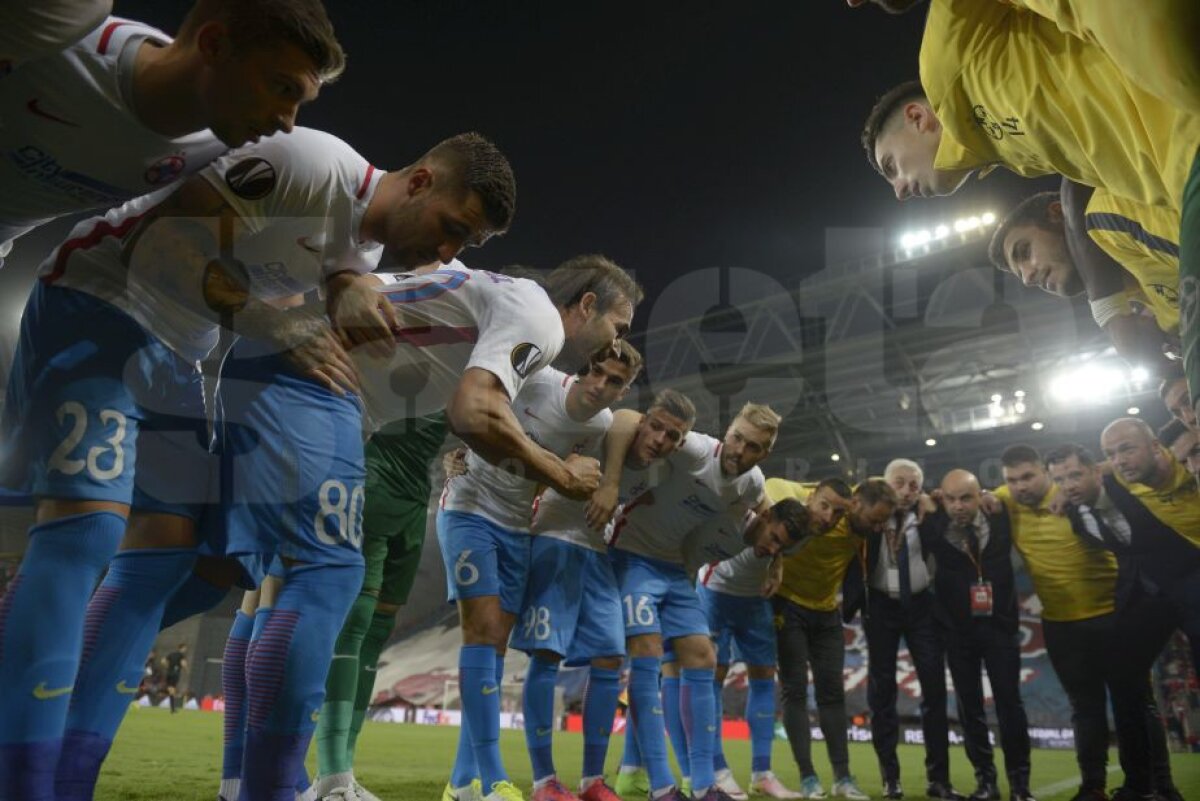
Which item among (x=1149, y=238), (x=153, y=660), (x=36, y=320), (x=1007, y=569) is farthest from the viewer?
(x=153, y=660)

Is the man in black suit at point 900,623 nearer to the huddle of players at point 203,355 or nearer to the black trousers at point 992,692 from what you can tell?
the black trousers at point 992,692

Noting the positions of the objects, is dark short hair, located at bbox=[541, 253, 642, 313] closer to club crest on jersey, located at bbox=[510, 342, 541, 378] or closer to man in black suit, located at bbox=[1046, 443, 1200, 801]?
club crest on jersey, located at bbox=[510, 342, 541, 378]

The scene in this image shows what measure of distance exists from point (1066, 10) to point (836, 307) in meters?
18.2

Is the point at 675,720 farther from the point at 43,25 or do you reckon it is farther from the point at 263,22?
the point at 43,25

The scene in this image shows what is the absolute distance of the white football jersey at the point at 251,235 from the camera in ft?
6.59

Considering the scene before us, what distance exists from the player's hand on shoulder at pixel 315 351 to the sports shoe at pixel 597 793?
2.67 m

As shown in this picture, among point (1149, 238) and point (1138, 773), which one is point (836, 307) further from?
point (1149, 238)

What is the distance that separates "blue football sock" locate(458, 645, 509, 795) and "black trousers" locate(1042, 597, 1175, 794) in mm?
3365

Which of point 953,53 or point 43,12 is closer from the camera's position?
point 43,12

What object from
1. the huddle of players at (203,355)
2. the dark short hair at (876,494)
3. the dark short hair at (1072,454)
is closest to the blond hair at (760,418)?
the dark short hair at (876,494)

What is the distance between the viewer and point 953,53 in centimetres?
179

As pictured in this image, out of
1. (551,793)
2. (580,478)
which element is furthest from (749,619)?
(580,478)

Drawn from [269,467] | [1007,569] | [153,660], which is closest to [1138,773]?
[1007,569]

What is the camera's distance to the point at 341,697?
3.24 meters
